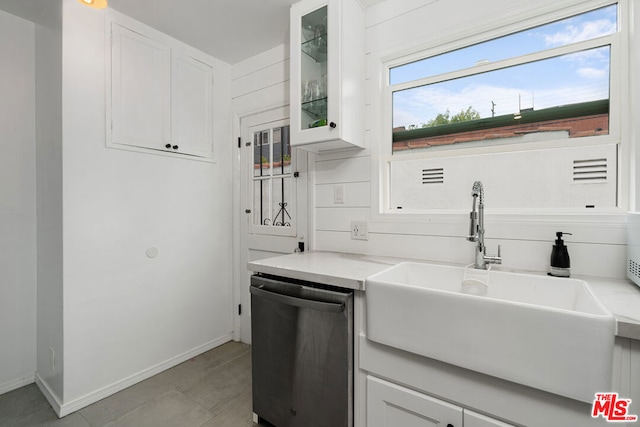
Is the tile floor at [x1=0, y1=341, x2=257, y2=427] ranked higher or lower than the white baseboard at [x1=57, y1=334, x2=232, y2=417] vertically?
lower

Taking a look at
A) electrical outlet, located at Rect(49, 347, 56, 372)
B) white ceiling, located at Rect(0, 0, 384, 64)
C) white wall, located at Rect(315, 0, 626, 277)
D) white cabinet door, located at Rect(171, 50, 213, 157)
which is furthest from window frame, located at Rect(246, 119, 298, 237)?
electrical outlet, located at Rect(49, 347, 56, 372)

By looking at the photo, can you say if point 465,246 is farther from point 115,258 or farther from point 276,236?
point 115,258

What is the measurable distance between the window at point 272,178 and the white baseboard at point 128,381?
1153 millimetres

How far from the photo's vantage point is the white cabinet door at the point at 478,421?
0.91m

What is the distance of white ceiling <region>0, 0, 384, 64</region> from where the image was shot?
1853 millimetres

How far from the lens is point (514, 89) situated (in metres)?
1.50

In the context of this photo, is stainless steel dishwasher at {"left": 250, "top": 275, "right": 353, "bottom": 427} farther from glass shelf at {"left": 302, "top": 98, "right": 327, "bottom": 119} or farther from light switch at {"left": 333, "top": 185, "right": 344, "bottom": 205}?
glass shelf at {"left": 302, "top": 98, "right": 327, "bottom": 119}

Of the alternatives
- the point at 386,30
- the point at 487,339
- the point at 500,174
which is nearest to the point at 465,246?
the point at 500,174

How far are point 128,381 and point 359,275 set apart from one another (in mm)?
1864

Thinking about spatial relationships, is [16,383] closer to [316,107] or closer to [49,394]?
[49,394]

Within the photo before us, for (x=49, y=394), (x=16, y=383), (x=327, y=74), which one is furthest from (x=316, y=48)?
(x=16, y=383)

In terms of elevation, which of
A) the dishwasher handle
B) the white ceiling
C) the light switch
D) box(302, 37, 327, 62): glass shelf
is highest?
the white ceiling

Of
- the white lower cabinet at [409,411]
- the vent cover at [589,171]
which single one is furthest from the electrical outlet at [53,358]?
the vent cover at [589,171]

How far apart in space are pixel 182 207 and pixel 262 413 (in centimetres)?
158
